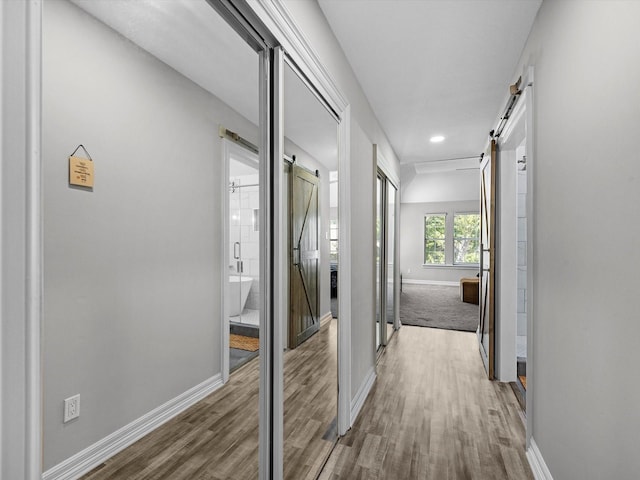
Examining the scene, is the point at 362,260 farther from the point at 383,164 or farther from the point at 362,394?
the point at 383,164

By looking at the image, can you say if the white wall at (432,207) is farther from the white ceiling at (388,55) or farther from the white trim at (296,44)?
the white trim at (296,44)

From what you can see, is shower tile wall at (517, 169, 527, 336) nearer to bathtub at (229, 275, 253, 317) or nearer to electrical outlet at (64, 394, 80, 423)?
bathtub at (229, 275, 253, 317)

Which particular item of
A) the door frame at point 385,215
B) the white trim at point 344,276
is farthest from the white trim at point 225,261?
the door frame at point 385,215

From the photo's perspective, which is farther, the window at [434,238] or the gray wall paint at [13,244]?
the window at [434,238]

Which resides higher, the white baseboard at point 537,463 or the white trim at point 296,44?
the white trim at point 296,44

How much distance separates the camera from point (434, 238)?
10.0 meters

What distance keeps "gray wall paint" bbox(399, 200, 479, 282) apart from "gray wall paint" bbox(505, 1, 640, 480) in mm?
8299

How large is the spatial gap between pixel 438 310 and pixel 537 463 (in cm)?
460

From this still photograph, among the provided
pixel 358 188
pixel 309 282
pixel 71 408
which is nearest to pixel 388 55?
pixel 358 188

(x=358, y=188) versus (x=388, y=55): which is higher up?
(x=388, y=55)

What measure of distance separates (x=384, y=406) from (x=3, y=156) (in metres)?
2.73

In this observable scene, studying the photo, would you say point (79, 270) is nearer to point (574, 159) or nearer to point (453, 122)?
point (574, 159)

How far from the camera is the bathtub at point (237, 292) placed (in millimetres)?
1183

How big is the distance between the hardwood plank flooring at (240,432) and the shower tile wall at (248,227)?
312 millimetres
